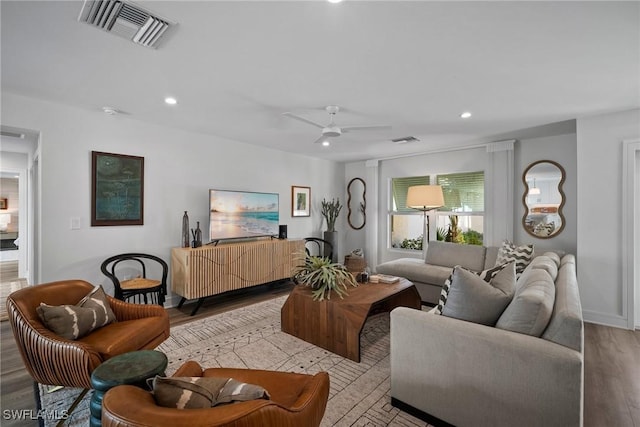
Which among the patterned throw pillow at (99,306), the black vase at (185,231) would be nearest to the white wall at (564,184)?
the black vase at (185,231)

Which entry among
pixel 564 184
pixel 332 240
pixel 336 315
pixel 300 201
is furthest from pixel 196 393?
pixel 564 184

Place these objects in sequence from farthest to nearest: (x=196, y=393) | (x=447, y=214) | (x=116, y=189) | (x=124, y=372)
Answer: (x=447, y=214) < (x=116, y=189) < (x=124, y=372) < (x=196, y=393)

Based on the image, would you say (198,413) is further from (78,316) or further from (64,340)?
(78,316)

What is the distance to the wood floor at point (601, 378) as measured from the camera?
189 centimetres

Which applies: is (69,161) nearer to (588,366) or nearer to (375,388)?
(375,388)

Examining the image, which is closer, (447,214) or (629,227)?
(629,227)

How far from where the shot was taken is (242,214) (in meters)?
4.57

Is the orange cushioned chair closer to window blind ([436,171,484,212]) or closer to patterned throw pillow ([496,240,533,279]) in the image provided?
patterned throw pillow ([496,240,533,279])

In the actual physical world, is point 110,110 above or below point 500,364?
above

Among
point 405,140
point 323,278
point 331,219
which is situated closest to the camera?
point 323,278

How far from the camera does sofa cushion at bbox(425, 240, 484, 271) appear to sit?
4227 mm

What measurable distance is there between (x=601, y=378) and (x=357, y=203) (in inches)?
194

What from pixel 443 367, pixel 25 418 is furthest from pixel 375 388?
pixel 25 418

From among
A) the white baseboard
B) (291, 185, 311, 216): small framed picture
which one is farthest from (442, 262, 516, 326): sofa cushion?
(291, 185, 311, 216): small framed picture
